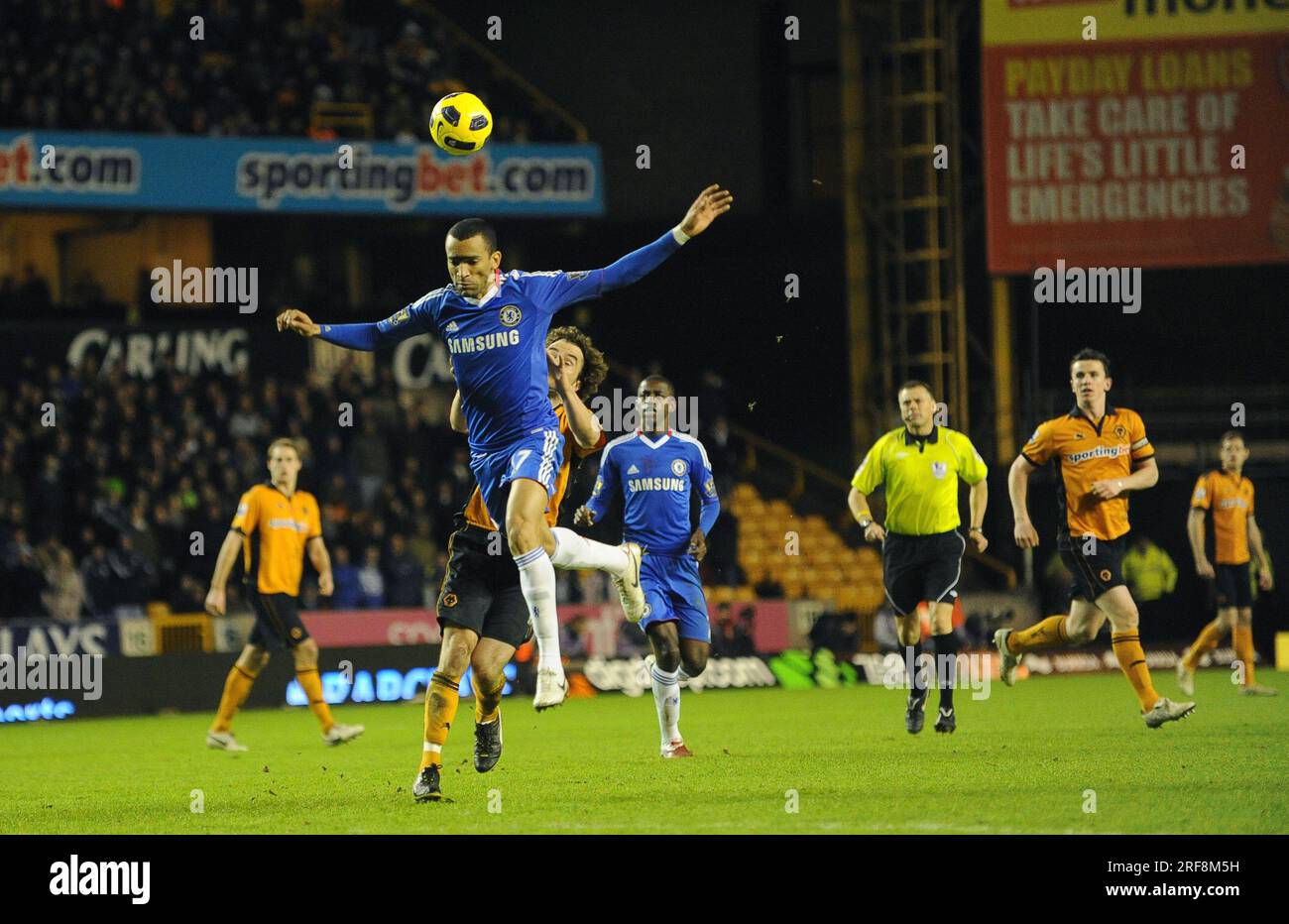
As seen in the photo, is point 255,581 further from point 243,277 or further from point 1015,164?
point 243,277

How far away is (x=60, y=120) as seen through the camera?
27109 millimetres

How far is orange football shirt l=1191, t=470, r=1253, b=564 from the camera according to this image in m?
18.2

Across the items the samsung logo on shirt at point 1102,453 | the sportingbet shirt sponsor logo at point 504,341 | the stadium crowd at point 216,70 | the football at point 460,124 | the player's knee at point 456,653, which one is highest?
the stadium crowd at point 216,70

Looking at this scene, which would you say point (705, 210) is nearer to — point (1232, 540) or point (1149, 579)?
point (1232, 540)

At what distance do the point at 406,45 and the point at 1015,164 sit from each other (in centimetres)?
1078

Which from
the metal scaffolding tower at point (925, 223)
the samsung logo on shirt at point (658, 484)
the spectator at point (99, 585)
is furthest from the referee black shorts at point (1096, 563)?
the metal scaffolding tower at point (925, 223)

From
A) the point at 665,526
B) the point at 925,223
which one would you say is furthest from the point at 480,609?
the point at 925,223

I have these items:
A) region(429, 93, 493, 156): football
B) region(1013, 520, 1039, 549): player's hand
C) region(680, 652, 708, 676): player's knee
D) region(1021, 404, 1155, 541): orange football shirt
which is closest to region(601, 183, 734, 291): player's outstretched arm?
region(429, 93, 493, 156): football

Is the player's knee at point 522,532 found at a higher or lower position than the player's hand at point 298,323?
lower

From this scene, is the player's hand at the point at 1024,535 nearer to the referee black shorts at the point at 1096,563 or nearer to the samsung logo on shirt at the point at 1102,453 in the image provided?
the referee black shorts at the point at 1096,563

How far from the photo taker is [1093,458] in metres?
12.7

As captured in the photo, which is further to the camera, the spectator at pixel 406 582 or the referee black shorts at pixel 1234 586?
the spectator at pixel 406 582

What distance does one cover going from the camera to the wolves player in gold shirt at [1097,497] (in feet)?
41.0

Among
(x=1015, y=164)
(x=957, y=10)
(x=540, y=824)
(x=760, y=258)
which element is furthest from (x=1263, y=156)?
(x=540, y=824)
